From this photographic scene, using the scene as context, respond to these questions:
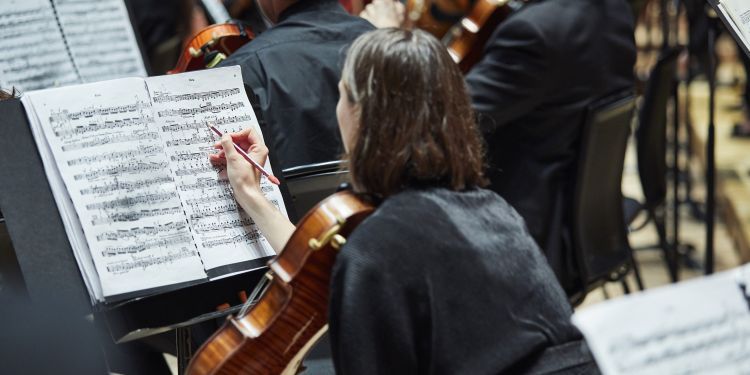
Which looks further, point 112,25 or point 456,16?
point 456,16

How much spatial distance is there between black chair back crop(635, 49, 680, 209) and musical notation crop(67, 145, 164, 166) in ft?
5.80

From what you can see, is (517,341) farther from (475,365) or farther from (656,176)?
(656,176)

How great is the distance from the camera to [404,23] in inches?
140

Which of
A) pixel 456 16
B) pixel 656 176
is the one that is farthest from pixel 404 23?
pixel 656 176

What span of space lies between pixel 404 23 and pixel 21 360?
2016 millimetres

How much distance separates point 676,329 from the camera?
3.38 ft

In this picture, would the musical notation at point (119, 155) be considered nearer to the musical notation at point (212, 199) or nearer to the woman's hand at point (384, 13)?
the musical notation at point (212, 199)

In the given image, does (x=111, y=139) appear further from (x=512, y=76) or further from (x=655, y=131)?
(x=655, y=131)

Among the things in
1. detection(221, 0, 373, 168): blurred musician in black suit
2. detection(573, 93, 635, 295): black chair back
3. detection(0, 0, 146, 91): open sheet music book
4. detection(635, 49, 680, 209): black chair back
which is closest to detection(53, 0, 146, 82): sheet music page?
detection(0, 0, 146, 91): open sheet music book

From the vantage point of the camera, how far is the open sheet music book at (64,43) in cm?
253

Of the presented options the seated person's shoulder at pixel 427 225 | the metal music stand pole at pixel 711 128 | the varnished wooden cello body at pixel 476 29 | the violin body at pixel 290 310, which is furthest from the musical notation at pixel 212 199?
the metal music stand pole at pixel 711 128

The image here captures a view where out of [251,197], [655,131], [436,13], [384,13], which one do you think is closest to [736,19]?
[251,197]

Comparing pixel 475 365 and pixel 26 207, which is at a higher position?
pixel 26 207

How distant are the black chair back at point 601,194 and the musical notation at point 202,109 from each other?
107cm
